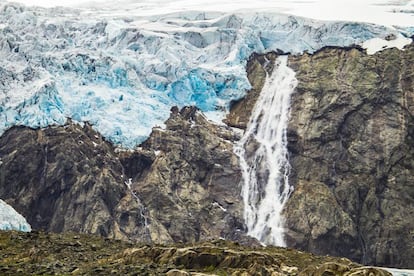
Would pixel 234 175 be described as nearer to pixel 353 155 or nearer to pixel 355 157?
pixel 353 155

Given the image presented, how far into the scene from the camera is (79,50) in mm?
66438

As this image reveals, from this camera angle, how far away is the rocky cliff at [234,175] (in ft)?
189

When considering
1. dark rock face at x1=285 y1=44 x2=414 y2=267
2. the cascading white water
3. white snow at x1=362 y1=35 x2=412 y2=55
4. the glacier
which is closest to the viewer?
dark rock face at x1=285 y1=44 x2=414 y2=267

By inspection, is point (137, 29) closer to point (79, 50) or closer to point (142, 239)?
point (79, 50)

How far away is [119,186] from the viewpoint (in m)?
59.5

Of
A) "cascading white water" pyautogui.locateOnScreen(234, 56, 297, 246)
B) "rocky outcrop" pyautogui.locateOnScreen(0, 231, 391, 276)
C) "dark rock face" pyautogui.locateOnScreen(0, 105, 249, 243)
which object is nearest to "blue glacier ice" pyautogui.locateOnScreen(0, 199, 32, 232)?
"dark rock face" pyautogui.locateOnScreen(0, 105, 249, 243)

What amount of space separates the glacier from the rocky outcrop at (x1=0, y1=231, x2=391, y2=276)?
28.7 metres

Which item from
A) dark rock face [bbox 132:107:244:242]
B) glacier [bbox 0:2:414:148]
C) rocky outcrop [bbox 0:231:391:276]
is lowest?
dark rock face [bbox 132:107:244:242]

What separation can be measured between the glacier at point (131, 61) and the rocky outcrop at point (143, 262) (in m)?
28.7

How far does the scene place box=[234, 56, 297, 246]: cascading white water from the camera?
59656mm

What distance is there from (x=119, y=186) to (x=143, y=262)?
32625mm

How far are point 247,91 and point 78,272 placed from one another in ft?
150

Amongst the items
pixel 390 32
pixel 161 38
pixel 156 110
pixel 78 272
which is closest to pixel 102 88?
pixel 156 110

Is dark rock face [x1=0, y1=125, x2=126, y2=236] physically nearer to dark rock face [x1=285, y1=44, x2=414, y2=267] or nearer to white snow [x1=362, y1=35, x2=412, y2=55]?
dark rock face [x1=285, y1=44, x2=414, y2=267]
